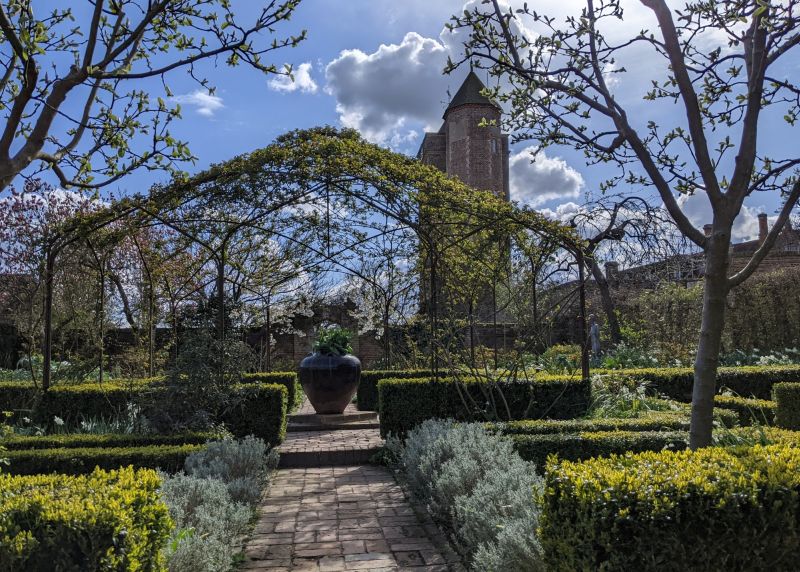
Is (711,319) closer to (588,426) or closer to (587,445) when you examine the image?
(587,445)

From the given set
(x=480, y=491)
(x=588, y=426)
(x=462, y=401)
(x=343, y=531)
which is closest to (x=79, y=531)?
(x=480, y=491)

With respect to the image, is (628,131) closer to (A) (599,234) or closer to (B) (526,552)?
(B) (526,552)

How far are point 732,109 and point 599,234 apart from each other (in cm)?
1064

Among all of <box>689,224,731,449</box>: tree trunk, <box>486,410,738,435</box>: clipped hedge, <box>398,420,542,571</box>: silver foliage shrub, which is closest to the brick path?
<box>398,420,542,571</box>: silver foliage shrub

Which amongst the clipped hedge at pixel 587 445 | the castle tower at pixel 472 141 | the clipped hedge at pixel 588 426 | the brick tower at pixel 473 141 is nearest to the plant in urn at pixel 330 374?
the clipped hedge at pixel 588 426

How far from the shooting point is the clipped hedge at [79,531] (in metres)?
2.48

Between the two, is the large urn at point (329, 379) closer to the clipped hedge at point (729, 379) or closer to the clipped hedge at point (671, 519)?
the clipped hedge at point (729, 379)

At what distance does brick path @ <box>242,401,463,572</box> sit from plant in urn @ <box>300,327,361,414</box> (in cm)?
264

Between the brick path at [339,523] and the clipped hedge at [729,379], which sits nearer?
the brick path at [339,523]

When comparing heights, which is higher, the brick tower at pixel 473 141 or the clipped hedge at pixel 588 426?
the brick tower at pixel 473 141

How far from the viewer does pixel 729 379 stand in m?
9.98

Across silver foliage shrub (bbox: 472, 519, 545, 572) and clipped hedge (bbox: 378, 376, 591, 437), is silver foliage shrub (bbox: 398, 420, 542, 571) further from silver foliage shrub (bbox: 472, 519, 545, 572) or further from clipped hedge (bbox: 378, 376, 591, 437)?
clipped hedge (bbox: 378, 376, 591, 437)

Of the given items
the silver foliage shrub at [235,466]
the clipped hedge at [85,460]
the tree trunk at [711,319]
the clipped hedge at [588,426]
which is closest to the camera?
the tree trunk at [711,319]

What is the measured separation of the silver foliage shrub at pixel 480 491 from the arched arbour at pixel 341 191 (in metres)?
2.60
